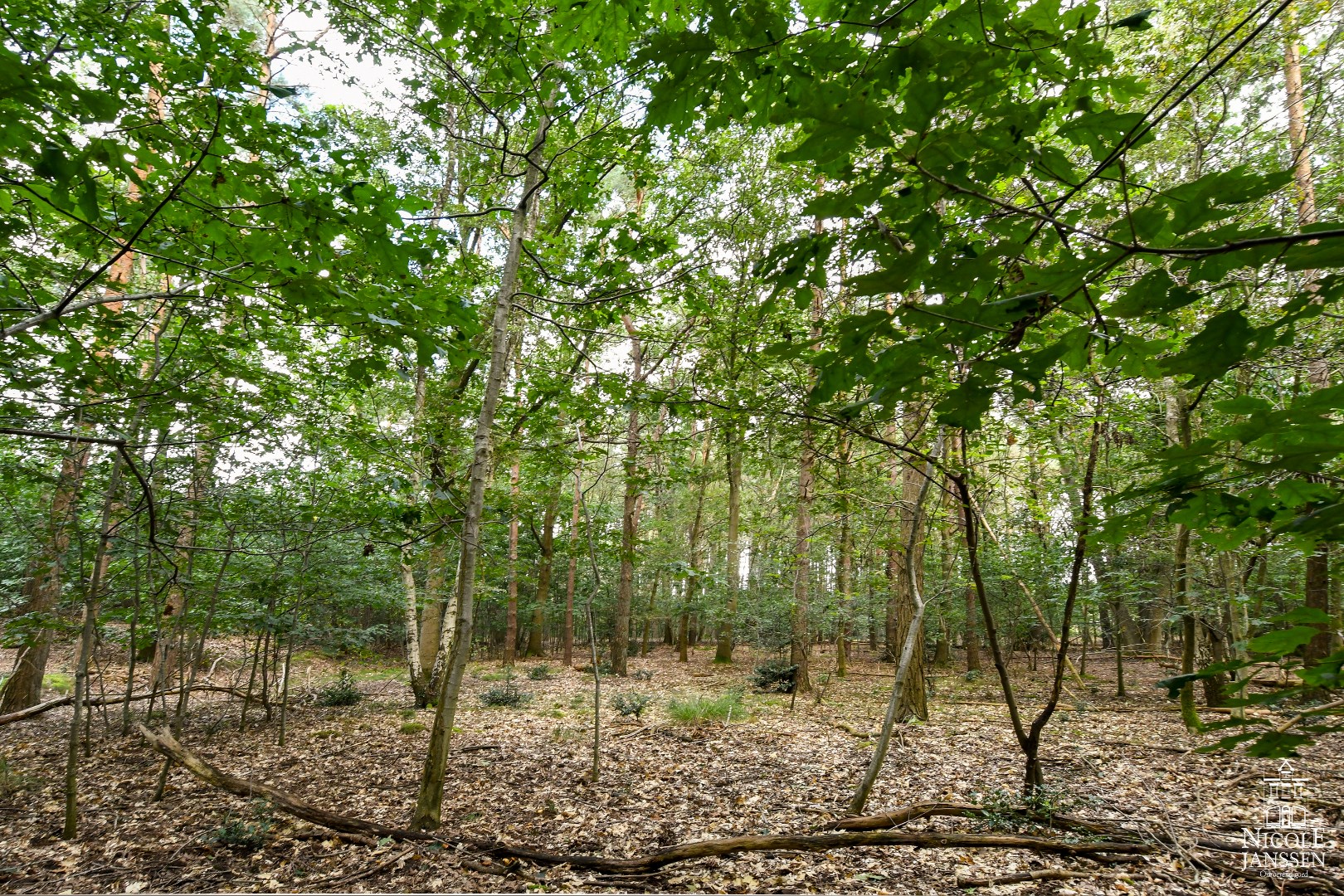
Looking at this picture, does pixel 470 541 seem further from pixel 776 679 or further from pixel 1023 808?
pixel 776 679

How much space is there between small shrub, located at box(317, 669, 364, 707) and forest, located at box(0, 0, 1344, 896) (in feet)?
0.22

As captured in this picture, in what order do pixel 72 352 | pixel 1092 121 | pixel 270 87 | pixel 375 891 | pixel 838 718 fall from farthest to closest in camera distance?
pixel 838 718, pixel 375 891, pixel 72 352, pixel 270 87, pixel 1092 121

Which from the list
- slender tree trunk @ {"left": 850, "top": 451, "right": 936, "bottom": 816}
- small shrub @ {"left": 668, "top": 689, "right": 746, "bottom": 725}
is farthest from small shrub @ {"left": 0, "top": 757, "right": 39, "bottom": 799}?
slender tree trunk @ {"left": 850, "top": 451, "right": 936, "bottom": 816}

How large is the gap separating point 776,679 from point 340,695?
7.81 metres

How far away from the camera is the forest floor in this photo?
3484 mm

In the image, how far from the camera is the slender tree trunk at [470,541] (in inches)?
152

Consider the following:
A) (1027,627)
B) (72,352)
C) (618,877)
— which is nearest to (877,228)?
(72,352)

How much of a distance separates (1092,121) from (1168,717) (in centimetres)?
→ 953

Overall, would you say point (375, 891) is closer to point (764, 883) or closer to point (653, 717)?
point (764, 883)

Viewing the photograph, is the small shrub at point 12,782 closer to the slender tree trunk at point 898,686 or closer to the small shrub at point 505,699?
the small shrub at point 505,699

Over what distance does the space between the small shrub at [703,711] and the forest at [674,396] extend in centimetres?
13

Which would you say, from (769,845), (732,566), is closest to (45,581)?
(769,845)

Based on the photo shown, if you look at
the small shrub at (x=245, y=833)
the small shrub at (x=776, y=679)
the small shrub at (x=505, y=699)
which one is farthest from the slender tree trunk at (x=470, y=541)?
the small shrub at (x=776, y=679)

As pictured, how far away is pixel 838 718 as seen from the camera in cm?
827
